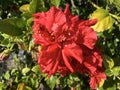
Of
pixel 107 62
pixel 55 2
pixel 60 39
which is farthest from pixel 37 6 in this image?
pixel 107 62

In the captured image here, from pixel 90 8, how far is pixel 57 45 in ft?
4.11

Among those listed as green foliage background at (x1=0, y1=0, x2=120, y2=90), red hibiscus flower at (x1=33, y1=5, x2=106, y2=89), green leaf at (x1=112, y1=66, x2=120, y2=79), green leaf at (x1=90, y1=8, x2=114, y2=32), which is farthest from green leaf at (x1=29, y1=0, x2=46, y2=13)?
green leaf at (x1=112, y1=66, x2=120, y2=79)

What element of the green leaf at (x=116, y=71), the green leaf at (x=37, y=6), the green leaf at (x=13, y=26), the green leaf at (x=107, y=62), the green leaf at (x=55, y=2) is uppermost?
the green leaf at (x=37, y=6)

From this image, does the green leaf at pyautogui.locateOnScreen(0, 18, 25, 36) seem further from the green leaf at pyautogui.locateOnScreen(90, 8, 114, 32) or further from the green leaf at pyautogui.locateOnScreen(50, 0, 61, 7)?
the green leaf at pyautogui.locateOnScreen(90, 8, 114, 32)

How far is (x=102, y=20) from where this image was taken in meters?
1.41

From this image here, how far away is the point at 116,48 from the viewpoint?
1.90m

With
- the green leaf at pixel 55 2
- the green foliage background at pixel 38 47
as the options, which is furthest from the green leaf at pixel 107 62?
the green leaf at pixel 55 2

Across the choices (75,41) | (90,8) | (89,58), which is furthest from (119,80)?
(90,8)

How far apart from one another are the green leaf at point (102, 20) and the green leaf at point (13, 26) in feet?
0.92

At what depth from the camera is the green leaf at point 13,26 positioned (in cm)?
126

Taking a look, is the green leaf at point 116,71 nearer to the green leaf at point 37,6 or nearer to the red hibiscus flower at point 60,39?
the red hibiscus flower at point 60,39

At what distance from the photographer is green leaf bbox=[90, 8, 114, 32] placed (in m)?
1.38

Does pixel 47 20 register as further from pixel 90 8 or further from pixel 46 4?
pixel 90 8

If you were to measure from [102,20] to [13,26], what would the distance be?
0.35 meters
